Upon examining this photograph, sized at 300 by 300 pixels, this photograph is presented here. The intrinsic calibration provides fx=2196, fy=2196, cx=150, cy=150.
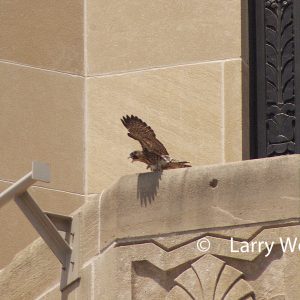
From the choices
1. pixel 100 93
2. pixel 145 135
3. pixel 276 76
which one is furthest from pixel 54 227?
pixel 276 76

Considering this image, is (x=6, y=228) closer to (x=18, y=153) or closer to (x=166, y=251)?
(x=18, y=153)

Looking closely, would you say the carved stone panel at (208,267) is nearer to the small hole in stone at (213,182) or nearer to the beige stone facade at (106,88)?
the small hole in stone at (213,182)

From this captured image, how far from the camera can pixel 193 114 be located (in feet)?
42.6

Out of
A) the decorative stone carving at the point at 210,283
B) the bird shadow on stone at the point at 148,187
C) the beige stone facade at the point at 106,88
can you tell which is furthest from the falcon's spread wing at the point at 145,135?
the beige stone facade at the point at 106,88

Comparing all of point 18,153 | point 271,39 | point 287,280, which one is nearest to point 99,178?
point 18,153

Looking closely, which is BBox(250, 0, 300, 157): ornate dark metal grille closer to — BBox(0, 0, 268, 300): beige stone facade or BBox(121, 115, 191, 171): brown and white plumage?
BBox(0, 0, 268, 300): beige stone facade

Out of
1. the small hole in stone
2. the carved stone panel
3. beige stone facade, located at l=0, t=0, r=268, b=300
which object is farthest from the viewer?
beige stone facade, located at l=0, t=0, r=268, b=300

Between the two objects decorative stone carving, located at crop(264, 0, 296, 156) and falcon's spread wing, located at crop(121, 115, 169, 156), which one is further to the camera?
decorative stone carving, located at crop(264, 0, 296, 156)

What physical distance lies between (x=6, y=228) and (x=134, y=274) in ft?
5.88

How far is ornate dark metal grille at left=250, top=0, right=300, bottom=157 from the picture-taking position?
13.0 metres

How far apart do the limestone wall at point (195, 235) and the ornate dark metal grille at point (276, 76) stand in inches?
67.2

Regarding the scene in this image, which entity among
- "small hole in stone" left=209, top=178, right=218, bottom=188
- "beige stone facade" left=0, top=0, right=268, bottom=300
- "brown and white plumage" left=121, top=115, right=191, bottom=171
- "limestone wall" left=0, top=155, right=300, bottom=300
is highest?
"beige stone facade" left=0, top=0, right=268, bottom=300

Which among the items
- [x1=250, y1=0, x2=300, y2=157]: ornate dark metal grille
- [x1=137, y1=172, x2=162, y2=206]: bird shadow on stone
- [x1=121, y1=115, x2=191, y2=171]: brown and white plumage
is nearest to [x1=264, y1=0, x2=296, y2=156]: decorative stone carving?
[x1=250, y1=0, x2=300, y2=157]: ornate dark metal grille

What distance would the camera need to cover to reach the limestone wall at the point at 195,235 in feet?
36.3
